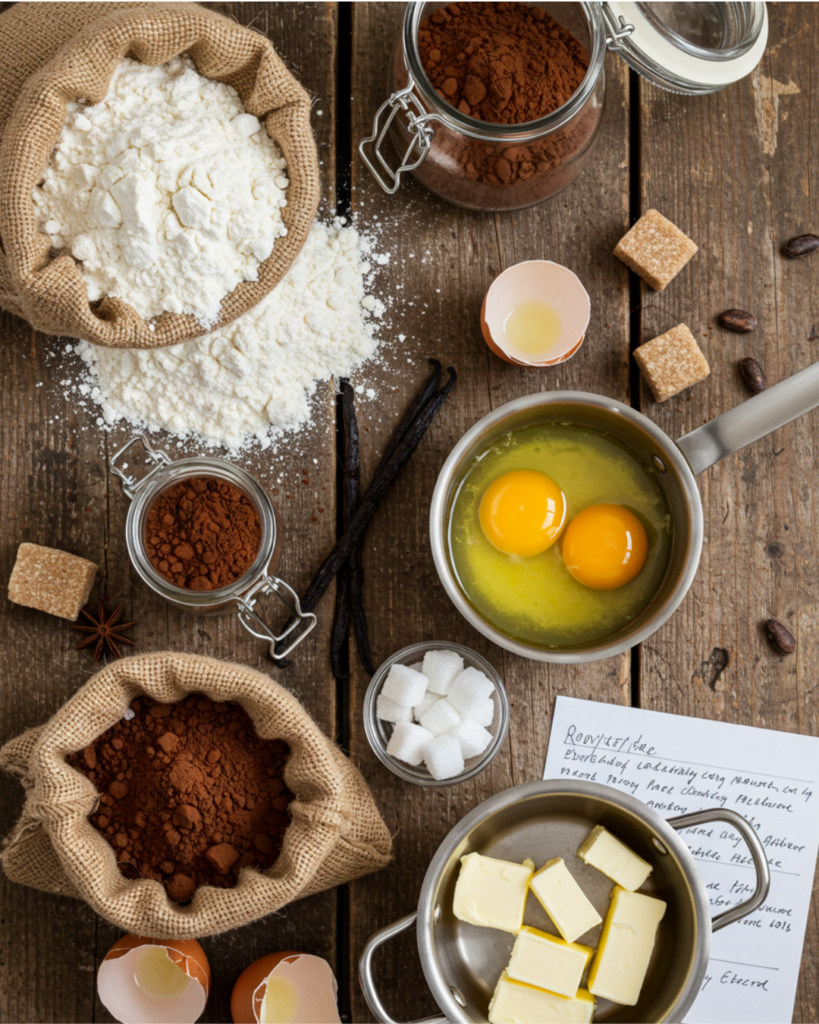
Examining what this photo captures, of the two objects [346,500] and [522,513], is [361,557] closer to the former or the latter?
[346,500]

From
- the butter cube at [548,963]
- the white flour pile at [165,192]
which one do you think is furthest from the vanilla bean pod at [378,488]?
the butter cube at [548,963]

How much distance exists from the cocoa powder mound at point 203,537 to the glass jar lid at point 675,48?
839 millimetres

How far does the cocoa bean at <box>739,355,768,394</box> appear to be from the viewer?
1.20 meters

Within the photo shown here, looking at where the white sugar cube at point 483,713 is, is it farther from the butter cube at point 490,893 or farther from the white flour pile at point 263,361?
the white flour pile at point 263,361

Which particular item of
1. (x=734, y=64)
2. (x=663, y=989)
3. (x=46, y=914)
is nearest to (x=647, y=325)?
(x=734, y=64)

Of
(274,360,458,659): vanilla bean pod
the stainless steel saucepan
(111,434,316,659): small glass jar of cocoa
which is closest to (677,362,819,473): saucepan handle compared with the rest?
the stainless steel saucepan

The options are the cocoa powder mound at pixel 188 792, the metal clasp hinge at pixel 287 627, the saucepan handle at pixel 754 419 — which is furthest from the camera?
the metal clasp hinge at pixel 287 627

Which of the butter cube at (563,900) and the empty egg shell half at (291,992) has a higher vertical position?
the butter cube at (563,900)

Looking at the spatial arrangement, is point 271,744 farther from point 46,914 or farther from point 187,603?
point 46,914

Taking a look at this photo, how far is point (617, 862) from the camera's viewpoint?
1100 millimetres

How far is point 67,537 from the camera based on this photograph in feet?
3.97

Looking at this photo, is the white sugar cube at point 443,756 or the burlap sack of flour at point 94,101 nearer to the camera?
the burlap sack of flour at point 94,101

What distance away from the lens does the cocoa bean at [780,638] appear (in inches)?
47.2

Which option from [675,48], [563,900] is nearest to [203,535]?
[563,900]
